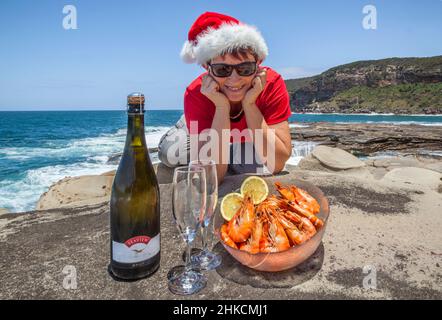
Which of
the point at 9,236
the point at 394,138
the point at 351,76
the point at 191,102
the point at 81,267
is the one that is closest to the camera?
the point at 81,267

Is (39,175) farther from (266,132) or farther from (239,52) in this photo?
(239,52)

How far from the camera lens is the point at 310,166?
7973 mm

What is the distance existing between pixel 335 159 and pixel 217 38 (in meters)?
6.55

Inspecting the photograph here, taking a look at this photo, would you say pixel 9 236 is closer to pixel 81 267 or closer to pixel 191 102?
pixel 81 267

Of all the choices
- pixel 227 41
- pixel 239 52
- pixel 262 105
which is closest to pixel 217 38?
pixel 227 41

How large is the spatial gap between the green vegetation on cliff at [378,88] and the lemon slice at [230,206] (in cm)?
8493

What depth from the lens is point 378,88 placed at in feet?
302

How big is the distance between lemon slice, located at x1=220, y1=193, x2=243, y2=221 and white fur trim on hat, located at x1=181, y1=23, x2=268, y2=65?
5.67 feet

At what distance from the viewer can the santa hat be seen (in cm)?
287

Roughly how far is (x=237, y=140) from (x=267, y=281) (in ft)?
8.26

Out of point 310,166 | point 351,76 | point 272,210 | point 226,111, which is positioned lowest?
point 310,166

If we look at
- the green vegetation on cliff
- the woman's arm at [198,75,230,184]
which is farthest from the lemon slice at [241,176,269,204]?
the green vegetation on cliff

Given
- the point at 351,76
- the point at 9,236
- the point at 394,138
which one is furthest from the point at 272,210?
the point at 351,76
